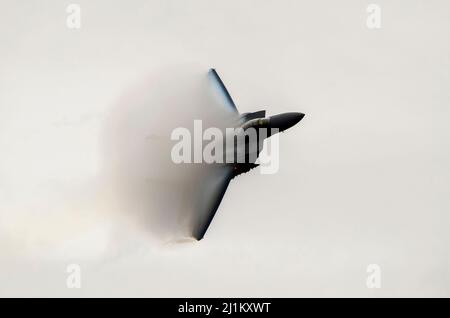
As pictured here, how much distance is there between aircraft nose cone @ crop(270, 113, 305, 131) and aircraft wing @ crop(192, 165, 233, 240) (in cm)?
586

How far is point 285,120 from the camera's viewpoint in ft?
145

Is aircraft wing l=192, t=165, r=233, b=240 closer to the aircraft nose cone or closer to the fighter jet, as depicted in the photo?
the fighter jet

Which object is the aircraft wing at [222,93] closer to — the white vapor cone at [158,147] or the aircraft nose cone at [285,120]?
the white vapor cone at [158,147]

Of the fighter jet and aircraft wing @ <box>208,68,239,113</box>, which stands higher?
aircraft wing @ <box>208,68,239,113</box>

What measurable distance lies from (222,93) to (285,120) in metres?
8.69

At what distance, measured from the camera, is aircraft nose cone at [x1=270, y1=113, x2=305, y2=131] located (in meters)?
43.8

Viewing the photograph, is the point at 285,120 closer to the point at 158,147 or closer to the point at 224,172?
the point at 224,172

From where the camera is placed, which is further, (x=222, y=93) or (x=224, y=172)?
(x=222, y=93)

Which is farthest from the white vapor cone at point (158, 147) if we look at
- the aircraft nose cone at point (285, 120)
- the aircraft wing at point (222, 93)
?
the aircraft nose cone at point (285, 120)

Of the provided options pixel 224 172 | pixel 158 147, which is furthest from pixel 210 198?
pixel 158 147

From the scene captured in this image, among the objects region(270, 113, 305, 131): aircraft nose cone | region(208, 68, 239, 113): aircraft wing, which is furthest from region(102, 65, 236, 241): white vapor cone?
region(270, 113, 305, 131): aircraft nose cone

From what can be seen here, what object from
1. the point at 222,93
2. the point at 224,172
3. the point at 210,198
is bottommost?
the point at 210,198

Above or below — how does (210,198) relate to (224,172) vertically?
below
